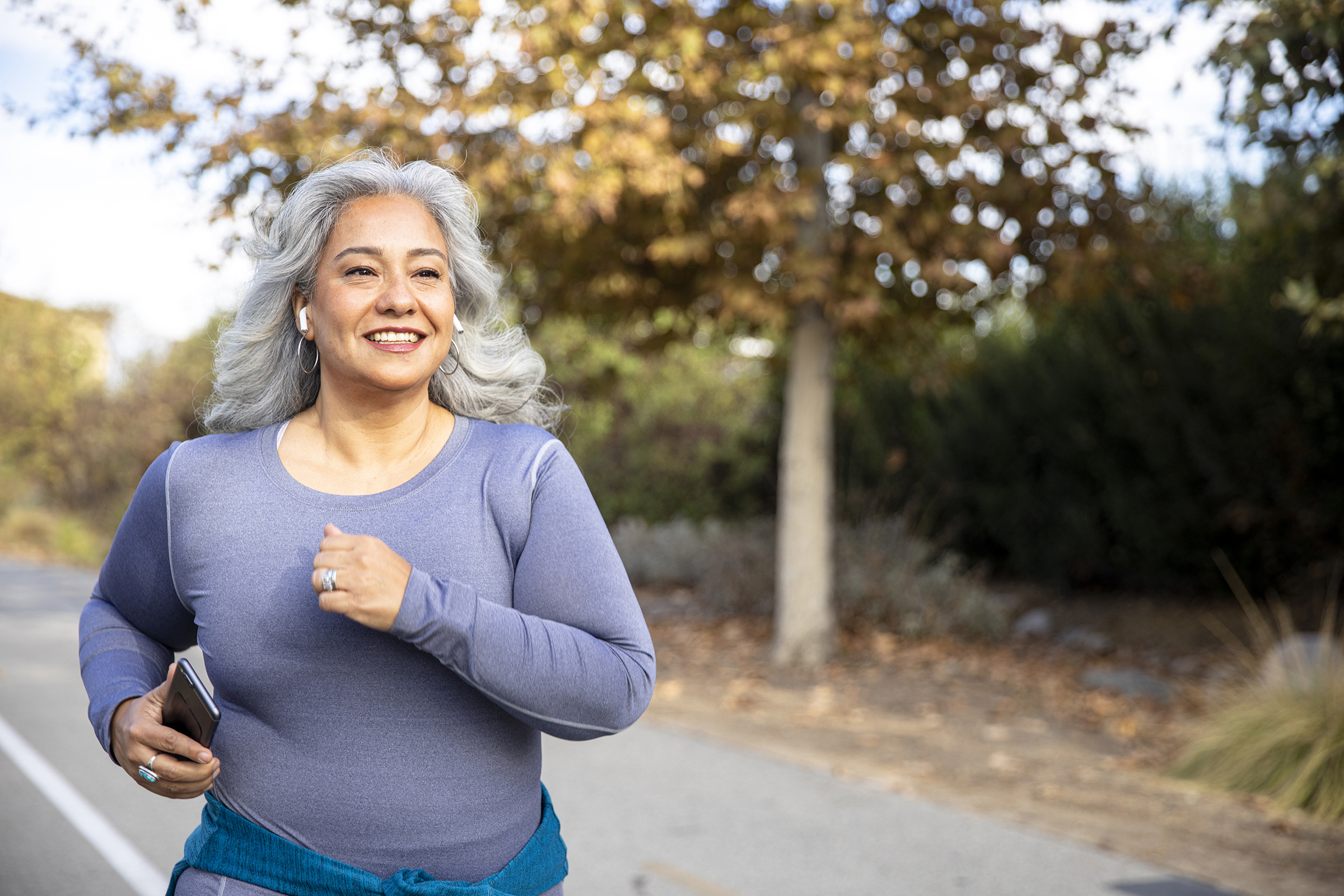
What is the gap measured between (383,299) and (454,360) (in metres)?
0.27

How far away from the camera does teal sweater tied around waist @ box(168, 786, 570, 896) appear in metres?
1.64

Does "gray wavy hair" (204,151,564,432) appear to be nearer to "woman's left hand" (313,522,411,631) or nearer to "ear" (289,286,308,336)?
"ear" (289,286,308,336)

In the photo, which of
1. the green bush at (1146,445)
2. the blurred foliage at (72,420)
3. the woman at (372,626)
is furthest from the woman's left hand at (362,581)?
the blurred foliage at (72,420)

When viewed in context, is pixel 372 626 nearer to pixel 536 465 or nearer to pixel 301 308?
pixel 536 465

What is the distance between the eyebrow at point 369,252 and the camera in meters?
1.81

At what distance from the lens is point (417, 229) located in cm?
183

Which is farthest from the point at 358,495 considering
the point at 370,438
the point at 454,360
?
A: the point at 454,360

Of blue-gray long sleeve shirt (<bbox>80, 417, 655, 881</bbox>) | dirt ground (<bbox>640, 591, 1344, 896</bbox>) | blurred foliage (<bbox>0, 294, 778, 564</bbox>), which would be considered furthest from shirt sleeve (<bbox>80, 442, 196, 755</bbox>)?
blurred foliage (<bbox>0, 294, 778, 564</bbox>)

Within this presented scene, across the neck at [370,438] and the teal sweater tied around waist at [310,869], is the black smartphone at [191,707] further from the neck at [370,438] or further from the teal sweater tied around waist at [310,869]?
the neck at [370,438]

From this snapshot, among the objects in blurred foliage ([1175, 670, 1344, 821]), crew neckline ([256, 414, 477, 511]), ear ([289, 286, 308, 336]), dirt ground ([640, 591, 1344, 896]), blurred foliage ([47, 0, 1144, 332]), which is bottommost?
dirt ground ([640, 591, 1344, 896])

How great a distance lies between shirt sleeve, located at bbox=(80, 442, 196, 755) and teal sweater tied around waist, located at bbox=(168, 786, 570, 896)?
0.79 feet

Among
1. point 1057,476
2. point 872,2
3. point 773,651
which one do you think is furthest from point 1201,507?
point 872,2

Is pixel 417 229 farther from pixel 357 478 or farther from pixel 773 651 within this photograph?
pixel 773 651

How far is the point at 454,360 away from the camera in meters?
2.02
